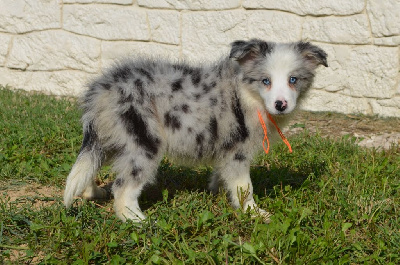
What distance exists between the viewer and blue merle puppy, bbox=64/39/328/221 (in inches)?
153

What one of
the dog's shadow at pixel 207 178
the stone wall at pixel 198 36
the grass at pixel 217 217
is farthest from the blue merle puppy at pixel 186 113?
the stone wall at pixel 198 36

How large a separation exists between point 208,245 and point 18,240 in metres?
1.36

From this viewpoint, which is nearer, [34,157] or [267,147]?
[267,147]

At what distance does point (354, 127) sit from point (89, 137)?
4.03 m

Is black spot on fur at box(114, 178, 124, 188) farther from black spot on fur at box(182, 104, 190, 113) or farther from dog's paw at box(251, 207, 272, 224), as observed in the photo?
dog's paw at box(251, 207, 272, 224)

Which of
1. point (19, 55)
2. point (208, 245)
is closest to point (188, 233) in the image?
point (208, 245)

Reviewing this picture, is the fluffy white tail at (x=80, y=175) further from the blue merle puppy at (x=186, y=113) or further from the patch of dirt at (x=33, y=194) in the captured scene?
the patch of dirt at (x=33, y=194)

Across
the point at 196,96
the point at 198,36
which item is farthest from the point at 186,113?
the point at 198,36

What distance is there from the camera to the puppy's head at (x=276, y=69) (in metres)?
3.91

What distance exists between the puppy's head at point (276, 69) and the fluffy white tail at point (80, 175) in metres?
1.40

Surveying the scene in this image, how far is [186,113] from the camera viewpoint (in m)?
4.00

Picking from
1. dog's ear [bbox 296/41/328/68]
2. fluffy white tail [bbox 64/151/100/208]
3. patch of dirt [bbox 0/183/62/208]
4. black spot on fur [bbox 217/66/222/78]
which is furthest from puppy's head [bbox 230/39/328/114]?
patch of dirt [bbox 0/183/62/208]

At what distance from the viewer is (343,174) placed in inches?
194

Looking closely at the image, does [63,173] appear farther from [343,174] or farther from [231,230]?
[343,174]
